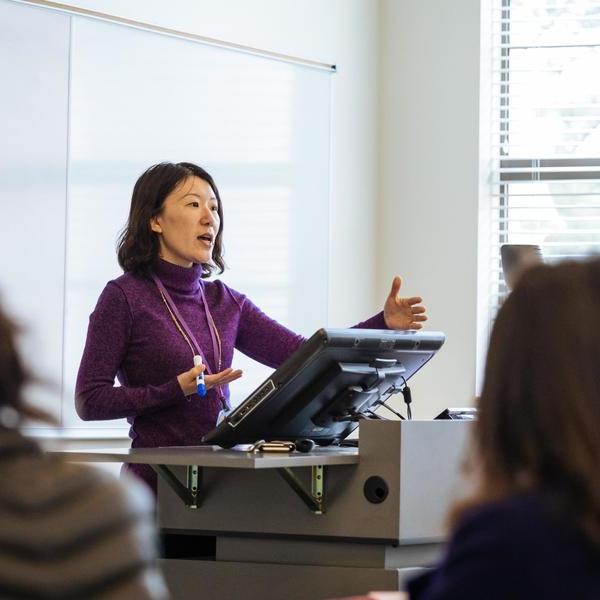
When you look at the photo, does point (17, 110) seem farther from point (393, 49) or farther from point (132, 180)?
point (393, 49)

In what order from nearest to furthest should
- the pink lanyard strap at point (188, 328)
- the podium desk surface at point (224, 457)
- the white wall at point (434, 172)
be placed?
1. the podium desk surface at point (224, 457)
2. the pink lanyard strap at point (188, 328)
3. the white wall at point (434, 172)

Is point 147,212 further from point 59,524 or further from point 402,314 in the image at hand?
point 59,524

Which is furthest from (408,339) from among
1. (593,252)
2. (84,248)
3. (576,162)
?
(576,162)

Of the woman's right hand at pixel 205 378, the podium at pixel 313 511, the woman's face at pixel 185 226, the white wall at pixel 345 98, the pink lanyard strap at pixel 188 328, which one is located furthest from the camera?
the white wall at pixel 345 98

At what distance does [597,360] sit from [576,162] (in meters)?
3.96

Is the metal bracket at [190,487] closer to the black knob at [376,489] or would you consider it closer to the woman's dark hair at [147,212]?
the black knob at [376,489]

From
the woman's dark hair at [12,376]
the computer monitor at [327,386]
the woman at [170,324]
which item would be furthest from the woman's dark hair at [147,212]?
the woman's dark hair at [12,376]

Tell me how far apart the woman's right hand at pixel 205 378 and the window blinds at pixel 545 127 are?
246cm

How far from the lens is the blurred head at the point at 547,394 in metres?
1.02

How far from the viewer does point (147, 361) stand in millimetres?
2811

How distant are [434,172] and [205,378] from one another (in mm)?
2542

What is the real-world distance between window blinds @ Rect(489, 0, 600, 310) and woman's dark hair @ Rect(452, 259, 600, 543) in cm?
381

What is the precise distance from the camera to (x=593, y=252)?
114 centimetres

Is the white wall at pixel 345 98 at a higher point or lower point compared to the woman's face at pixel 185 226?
higher
